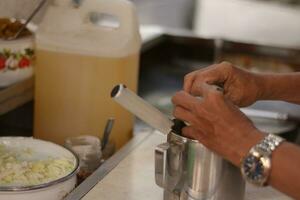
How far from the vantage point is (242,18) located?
11.9ft

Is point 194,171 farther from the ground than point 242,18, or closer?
farther from the ground

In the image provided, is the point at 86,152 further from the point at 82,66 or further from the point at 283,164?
the point at 283,164

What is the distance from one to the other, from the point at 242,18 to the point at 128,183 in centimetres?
272

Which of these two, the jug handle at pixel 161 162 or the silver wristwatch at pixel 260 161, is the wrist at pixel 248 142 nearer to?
Result: the silver wristwatch at pixel 260 161

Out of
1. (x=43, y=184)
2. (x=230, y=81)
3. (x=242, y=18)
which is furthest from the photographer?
(x=242, y=18)

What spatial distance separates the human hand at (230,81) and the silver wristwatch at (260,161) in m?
0.16

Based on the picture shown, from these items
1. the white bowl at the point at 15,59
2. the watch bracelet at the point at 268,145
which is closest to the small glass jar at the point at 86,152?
the white bowl at the point at 15,59

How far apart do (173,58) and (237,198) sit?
1.23 metres

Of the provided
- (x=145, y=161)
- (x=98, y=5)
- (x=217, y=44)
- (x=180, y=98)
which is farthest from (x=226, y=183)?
(x=217, y=44)

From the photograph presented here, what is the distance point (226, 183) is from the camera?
929mm

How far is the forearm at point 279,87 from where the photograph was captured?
1.10m

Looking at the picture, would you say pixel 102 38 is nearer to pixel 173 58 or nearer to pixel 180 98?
pixel 180 98

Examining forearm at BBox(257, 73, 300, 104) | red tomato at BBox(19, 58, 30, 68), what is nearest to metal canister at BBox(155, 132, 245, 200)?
forearm at BBox(257, 73, 300, 104)

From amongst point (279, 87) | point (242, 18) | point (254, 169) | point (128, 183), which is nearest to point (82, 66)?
point (128, 183)
